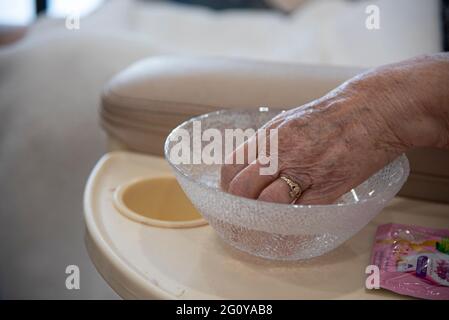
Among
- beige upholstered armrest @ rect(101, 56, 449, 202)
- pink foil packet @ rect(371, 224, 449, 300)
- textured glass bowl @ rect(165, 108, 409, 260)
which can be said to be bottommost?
pink foil packet @ rect(371, 224, 449, 300)

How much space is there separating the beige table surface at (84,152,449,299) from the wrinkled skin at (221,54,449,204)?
0.08 meters

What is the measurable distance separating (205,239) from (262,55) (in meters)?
1.16

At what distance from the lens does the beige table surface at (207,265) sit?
0.54 metres

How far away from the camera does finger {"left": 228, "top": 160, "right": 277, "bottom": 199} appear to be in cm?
57

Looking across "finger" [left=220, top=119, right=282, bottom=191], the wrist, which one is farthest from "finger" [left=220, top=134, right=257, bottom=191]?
the wrist

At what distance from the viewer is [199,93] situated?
79 centimetres

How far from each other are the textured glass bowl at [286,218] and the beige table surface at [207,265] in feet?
0.07

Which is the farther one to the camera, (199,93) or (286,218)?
(199,93)

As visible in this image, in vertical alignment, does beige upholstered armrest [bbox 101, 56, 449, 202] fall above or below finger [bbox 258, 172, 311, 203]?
above

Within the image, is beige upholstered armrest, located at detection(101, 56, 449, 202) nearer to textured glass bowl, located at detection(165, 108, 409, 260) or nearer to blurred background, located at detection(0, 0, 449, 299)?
textured glass bowl, located at detection(165, 108, 409, 260)

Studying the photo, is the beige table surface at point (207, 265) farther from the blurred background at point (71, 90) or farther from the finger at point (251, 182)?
the blurred background at point (71, 90)

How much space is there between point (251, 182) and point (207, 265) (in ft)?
0.36

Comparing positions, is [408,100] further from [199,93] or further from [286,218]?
[199,93]

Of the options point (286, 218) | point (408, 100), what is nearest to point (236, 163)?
point (286, 218)
